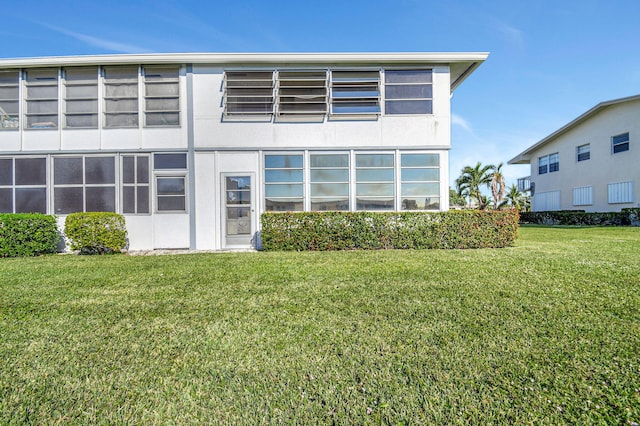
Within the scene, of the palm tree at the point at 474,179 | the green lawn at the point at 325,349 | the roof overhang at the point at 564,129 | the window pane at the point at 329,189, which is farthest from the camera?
the palm tree at the point at 474,179

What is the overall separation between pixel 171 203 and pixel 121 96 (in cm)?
356

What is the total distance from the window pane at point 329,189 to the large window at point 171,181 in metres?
3.91

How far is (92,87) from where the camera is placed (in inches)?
364

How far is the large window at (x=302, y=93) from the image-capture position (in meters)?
9.22

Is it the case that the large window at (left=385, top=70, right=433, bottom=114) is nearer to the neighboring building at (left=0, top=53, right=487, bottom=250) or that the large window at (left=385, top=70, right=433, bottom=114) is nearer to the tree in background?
the neighboring building at (left=0, top=53, right=487, bottom=250)

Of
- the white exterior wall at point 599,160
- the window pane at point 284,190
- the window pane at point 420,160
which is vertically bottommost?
the window pane at point 284,190

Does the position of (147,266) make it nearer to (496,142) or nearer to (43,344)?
(43,344)

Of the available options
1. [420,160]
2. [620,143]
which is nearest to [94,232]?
[420,160]

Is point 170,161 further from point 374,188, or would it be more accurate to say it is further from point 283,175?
point 374,188

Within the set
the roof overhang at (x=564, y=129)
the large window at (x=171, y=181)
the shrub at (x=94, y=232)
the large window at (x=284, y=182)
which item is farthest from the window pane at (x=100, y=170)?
the roof overhang at (x=564, y=129)

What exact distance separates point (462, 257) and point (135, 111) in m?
9.92

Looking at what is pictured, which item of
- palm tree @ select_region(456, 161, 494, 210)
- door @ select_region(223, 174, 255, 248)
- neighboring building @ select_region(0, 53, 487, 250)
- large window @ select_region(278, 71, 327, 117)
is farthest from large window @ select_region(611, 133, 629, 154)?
door @ select_region(223, 174, 255, 248)

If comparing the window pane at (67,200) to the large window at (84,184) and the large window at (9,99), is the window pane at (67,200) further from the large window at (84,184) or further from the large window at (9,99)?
the large window at (9,99)

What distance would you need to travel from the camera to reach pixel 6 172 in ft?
30.4
